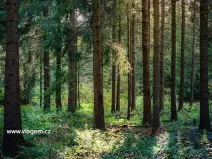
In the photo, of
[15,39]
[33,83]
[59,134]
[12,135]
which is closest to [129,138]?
[59,134]

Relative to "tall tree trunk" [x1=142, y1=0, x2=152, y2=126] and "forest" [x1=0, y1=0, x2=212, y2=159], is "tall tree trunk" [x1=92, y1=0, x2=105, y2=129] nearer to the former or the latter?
"forest" [x1=0, y1=0, x2=212, y2=159]

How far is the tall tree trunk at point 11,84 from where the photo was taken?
334 inches

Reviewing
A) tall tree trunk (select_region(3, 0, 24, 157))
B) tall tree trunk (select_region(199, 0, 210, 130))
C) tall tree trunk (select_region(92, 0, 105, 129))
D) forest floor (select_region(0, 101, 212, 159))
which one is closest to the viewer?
tall tree trunk (select_region(3, 0, 24, 157))

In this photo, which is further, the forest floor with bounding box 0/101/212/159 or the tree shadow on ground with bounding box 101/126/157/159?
the tree shadow on ground with bounding box 101/126/157/159

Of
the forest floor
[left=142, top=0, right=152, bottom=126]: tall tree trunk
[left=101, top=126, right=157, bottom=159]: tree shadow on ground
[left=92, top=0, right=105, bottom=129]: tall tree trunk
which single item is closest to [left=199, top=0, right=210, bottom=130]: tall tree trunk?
the forest floor

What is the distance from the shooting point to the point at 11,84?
8.48m

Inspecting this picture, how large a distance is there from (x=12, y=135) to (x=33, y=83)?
9.10 metres

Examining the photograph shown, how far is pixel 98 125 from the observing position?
13.7 metres

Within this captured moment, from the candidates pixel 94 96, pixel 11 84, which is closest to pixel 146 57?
pixel 94 96

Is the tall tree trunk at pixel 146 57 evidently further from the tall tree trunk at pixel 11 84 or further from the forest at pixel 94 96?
the tall tree trunk at pixel 11 84

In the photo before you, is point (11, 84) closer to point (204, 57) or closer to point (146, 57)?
point (146, 57)

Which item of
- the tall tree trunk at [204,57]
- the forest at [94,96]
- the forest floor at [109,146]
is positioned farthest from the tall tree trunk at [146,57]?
the forest floor at [109,146]

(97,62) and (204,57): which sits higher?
(204,57)

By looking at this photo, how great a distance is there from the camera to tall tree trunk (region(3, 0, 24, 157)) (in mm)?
8492
